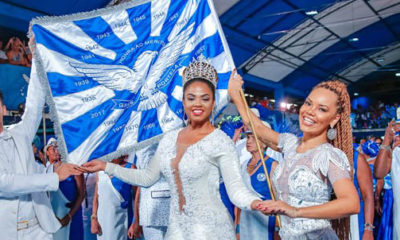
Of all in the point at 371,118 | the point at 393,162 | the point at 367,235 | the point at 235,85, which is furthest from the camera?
the point at 371,118

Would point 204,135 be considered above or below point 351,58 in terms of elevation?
below

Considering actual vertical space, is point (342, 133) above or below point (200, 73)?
below

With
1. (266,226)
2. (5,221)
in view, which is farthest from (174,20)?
(266,226)

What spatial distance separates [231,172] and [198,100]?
45 centimetres

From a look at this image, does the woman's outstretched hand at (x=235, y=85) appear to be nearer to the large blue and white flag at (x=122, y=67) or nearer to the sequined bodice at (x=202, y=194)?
the large blue and white flag at (x=122, y=67)

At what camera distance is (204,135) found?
223 cm

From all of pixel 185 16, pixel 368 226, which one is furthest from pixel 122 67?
pixel 368 226

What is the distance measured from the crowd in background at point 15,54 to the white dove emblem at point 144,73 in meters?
5.49

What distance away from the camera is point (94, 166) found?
2.47m

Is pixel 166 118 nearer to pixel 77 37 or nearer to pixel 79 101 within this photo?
pixel 79 101

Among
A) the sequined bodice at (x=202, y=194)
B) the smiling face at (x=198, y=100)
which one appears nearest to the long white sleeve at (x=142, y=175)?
the sequined bodice at (x=202, y=194)

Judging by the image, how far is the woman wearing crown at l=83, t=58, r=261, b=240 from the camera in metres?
2.07

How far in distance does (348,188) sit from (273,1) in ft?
39.1

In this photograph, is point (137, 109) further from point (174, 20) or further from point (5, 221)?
point (5, 221)
